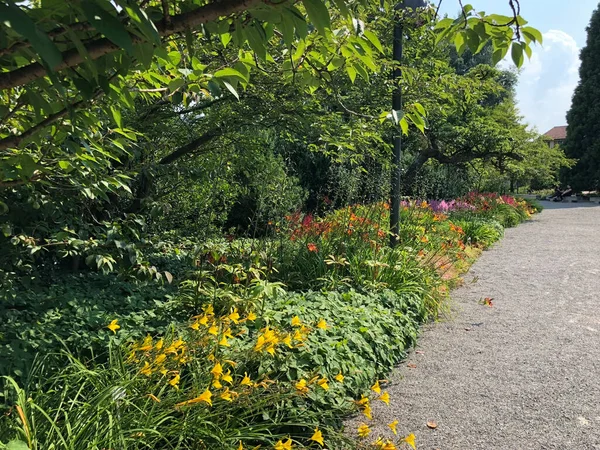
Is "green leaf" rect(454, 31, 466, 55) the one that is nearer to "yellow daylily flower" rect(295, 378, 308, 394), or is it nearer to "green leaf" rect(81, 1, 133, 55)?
"green leaf" rect(81, 1, 133, 55)

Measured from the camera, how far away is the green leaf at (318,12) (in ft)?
3.22

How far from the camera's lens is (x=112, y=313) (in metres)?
3.13

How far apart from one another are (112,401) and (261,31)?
63.0 inches

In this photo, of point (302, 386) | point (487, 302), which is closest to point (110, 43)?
point (302, 386)

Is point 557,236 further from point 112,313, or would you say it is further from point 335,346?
point 112,313

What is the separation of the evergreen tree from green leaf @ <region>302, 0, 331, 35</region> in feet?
122

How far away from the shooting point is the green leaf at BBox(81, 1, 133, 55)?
0.75m

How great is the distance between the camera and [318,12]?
0.99 meters

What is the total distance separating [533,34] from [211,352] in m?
2.04

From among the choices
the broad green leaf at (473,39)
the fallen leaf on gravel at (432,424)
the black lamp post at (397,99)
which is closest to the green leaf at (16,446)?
the broad green leaf at (473,39)

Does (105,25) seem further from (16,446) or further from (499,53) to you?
(16,446)

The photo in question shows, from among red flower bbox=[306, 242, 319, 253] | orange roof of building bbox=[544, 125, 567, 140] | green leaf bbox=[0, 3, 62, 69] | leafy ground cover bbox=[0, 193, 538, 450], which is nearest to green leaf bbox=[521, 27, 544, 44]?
green leaf bbox=[0, 3, 62, 69]

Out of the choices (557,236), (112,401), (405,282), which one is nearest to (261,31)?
(112,401)

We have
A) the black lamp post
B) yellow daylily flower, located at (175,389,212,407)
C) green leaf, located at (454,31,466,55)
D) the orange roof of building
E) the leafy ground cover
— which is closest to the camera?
green leaf, located at (454,31,466,55)
